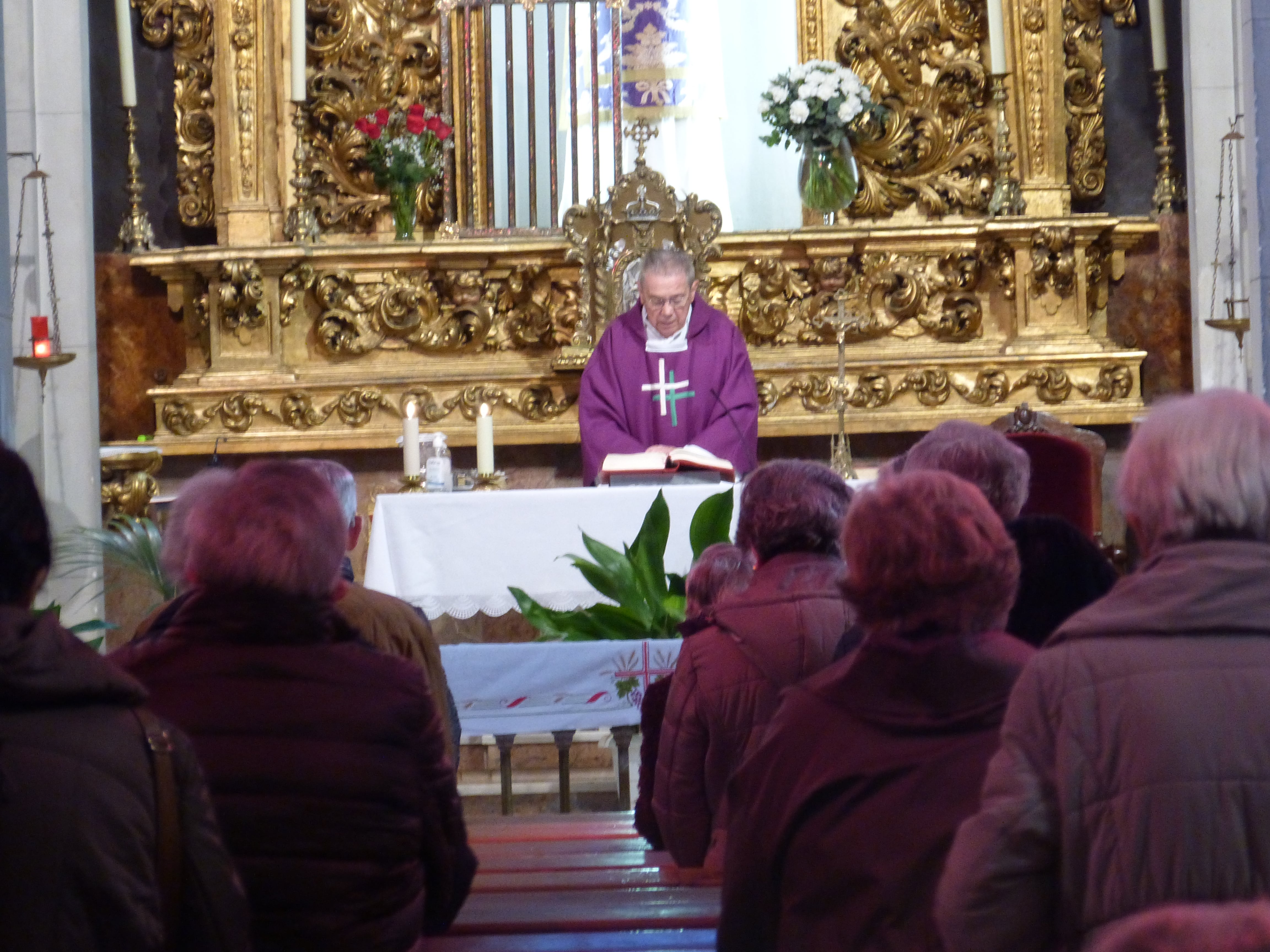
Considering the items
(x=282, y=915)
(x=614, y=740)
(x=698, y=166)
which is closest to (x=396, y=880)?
(x=282, y=915)

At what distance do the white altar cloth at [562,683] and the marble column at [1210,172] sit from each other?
3.61 metres

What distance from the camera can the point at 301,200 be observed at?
807 centimetres

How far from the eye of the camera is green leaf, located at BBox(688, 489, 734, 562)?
217 inches

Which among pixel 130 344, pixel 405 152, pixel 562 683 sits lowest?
pixel 562 683

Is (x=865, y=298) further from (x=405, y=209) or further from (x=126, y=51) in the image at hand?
(x=126, y=51)

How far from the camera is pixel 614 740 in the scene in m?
5.18

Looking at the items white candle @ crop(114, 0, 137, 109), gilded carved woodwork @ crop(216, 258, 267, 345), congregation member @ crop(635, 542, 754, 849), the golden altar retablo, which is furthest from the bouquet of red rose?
congregation member @ crop(635, 542, 754, 849)

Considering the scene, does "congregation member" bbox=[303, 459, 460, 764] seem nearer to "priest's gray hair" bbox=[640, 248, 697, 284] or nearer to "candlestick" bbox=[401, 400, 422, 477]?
"candlestick" bbox=[401, 400, 422, 477]

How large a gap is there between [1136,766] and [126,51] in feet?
23.3

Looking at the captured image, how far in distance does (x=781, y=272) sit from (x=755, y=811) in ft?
19.6

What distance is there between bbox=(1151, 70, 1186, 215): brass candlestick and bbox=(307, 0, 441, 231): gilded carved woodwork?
3414 millimetres

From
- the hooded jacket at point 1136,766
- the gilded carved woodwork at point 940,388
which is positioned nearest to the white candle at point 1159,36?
the gilded carved woodwork at point 940,388

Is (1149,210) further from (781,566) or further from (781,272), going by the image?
(781,566)

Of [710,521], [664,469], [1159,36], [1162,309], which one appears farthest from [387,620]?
[1159,36]
